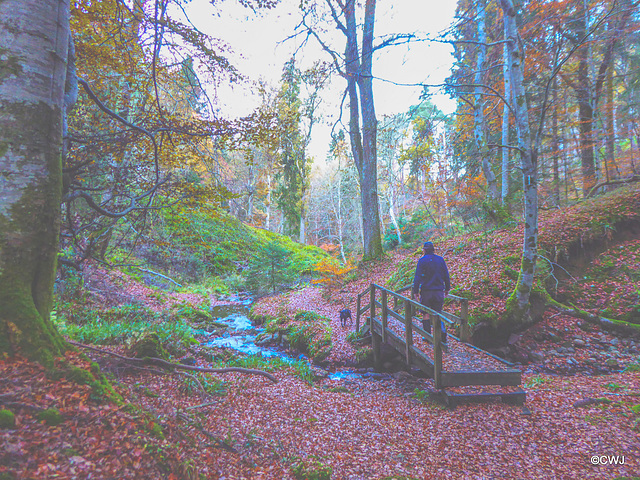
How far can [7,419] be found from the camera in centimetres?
174

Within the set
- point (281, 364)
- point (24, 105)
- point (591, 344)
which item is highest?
point (24, 105)

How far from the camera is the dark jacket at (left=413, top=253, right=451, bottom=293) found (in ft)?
19.4

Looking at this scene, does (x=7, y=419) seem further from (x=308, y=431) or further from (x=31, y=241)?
(x=308, y=431)

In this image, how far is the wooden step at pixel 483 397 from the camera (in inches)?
184

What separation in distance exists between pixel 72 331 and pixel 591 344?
1051cm

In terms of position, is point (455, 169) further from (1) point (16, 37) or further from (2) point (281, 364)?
(1) point (16, 37)

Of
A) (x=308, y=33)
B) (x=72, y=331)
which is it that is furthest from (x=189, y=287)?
(x=308, y=33)

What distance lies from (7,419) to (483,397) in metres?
5.74

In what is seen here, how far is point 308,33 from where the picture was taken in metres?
11.0

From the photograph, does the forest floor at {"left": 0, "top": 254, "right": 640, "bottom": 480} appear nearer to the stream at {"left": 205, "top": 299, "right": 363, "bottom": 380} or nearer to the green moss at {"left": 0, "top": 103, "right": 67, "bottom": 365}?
the green moss at {"left": 0, "top": 103, "right": 67, "bottom": 365}

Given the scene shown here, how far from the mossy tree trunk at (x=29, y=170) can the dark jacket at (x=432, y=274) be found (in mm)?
A: 5582

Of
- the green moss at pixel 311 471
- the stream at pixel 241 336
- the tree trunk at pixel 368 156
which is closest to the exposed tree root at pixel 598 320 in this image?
the stream at pixel 241 336

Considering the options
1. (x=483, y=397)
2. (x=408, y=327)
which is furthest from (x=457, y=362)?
(x=408, y=327)

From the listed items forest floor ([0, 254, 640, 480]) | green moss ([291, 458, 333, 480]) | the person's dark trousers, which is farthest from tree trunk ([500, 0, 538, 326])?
green moss ([291, 458, 333, 480])
